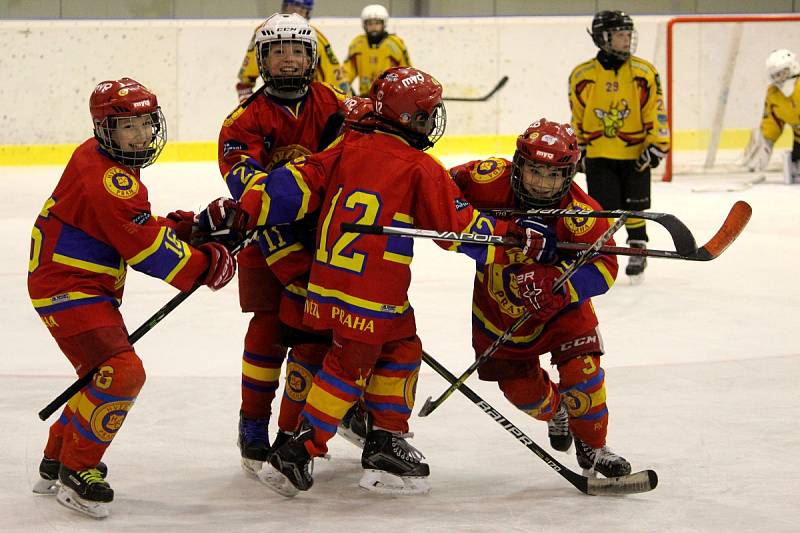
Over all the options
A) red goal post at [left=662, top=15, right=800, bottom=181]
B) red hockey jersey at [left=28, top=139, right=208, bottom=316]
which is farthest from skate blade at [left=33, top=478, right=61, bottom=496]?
red goal post at [left=662, top=15, right=800, bottom=181]

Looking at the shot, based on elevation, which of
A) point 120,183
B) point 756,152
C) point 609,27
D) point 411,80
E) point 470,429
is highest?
point 609,27

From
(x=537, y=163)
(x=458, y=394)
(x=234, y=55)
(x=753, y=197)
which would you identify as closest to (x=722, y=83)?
(x=753, y=197)

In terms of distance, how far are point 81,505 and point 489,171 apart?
1.20m

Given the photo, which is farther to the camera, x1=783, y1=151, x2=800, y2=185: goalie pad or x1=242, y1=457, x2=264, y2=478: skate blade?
x1=783, y1=151, x2=800, y2=185: goalie pad

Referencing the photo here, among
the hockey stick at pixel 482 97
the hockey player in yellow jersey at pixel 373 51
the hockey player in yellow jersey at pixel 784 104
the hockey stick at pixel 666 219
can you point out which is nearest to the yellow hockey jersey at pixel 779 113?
the hockey player in yellow jersey at pixel 784 104

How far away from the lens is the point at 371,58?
9016mm

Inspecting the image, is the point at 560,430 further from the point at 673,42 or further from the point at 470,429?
the point at 673,42

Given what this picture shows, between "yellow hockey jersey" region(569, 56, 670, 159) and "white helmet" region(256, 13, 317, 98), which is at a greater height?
"white helmet" region(256, 13, 317, 98)

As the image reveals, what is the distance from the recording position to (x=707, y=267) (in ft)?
20.3

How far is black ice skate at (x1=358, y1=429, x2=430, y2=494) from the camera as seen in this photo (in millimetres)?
3041

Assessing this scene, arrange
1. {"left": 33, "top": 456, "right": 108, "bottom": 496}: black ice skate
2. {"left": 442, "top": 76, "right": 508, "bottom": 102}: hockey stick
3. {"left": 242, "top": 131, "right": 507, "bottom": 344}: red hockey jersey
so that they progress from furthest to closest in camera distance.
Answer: {"left": 442, "top": 76, "right": 508, "bottom": 102}: hockey stick, {"left": 33, "top": 456, "right": 108, "bottom": 496}: black ice skate, {"left": 242, "top": 131, "right": 507, "bottom": 344}: red hockey jersey

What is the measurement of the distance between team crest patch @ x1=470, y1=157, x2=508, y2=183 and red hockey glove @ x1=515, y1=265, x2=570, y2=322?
0.90 ft

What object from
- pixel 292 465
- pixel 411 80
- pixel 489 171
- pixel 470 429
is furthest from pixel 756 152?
pixel 292 465

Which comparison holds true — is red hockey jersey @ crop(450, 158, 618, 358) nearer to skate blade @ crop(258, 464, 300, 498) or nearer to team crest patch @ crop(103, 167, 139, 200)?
skate blade @ crop(258, 464, 300, 498)
